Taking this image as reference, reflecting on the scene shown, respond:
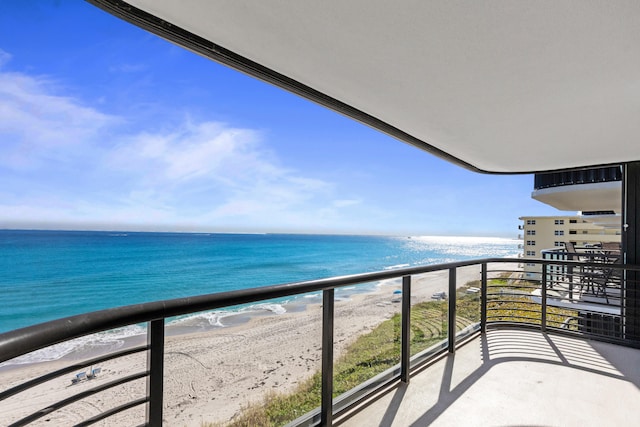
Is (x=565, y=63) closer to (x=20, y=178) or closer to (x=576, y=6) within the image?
(x=576, y=6)

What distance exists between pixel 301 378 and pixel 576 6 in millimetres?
1962

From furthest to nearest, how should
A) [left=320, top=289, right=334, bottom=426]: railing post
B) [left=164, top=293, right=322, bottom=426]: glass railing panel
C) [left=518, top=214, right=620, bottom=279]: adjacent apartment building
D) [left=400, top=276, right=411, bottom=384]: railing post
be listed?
[left=518, top=214, right=620, bottom=279]: adjacent apartment building, [left=400, top=276, right=411, bottom=384]: railing post, [left=320, top=289, right=334, bottom=426]: railing post, [left=164, top=293, right=322, bottom=426]: glass railing panel

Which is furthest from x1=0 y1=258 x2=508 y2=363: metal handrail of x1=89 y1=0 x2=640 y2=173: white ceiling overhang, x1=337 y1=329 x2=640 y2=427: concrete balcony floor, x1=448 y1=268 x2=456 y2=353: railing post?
x1=448 y1=268 x2=456 y2=353: railing post

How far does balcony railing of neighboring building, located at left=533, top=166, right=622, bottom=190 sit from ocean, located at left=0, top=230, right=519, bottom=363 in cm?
854

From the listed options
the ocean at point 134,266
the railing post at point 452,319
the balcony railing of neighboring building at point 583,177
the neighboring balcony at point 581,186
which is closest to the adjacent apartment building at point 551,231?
the ocean at point 134,266

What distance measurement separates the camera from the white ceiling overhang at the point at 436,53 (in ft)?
4.11

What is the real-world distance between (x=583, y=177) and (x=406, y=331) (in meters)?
6.29

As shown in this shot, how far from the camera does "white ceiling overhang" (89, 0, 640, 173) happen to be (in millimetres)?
1254

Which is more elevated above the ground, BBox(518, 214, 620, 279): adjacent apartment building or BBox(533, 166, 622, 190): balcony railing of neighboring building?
BBox(533, 166, 622, 190): balcony railing of neighboring building

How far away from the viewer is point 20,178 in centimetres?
2522

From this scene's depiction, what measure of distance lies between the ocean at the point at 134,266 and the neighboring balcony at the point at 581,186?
8148 millimetres

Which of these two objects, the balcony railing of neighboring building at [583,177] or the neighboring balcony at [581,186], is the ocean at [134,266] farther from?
the balcony railing of neighboring building at [583,177]

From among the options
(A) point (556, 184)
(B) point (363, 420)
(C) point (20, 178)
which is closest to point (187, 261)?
(C) point (20, 178)

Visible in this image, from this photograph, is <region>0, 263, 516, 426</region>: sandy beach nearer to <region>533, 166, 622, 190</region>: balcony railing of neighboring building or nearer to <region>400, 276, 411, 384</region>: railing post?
<region>400, 276, 411, 384</region>: railing post
